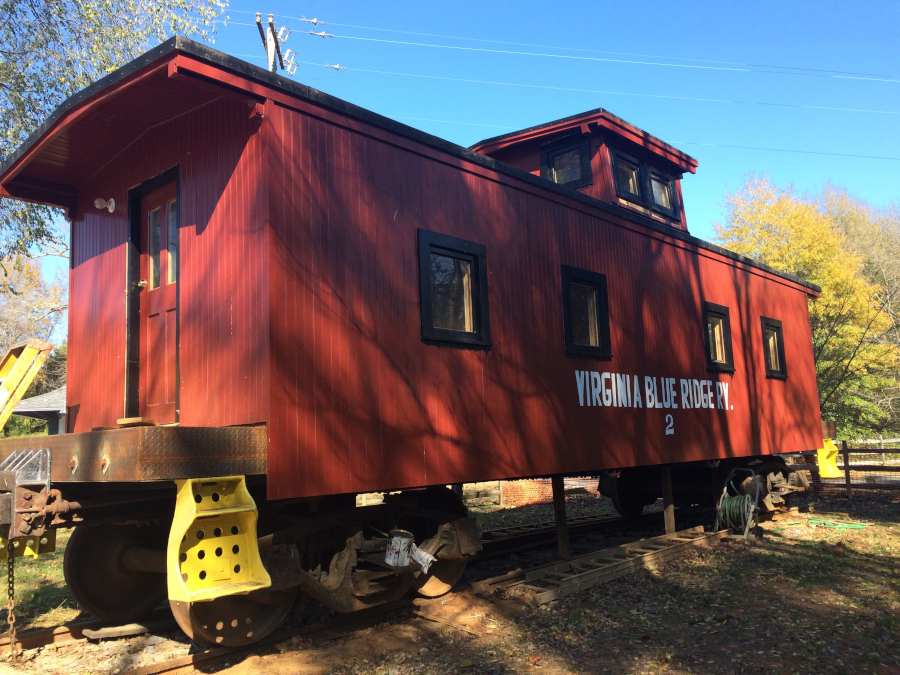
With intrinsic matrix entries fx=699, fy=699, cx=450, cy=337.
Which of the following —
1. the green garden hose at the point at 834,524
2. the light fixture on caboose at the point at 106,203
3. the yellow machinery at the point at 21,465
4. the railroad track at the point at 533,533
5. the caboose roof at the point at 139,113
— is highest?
the caboose roof at the point at 139,113

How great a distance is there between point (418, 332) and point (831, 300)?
23482 millimetres

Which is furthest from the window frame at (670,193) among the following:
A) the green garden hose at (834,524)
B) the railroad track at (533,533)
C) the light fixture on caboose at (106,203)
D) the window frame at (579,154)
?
the light fixture on caboose at (106,203)

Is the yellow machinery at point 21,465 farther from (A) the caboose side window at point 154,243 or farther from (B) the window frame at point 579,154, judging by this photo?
(B) the window frame at point 579,154

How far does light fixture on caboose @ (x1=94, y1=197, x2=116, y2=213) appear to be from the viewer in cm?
655

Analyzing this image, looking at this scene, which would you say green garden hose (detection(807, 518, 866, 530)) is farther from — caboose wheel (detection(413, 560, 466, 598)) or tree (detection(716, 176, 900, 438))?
tree (detection(716, 176, 900, 438))

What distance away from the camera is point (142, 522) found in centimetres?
567

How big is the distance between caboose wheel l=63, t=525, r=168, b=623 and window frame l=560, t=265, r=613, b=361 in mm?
4421

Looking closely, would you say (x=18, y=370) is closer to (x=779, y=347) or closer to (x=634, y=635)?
(x=634, y=635)

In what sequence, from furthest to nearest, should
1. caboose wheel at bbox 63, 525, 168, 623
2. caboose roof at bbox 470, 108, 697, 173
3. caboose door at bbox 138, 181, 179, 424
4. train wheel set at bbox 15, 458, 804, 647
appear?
1. caboose roof at bbox 470, 108, 697, 173
2. caboose door at bbox 138, 181, 179, 424
3. caboose wheel at bbox 63, 525, 168, 623
4. train wheel set at bbox 15, 458, 804, 647

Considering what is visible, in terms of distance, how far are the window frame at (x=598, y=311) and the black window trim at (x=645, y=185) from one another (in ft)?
12.6

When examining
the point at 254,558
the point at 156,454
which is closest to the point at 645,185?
the point at 254,558

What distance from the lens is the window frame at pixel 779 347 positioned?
38.3 ft

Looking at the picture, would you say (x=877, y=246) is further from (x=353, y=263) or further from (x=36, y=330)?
(x=36, y=330)

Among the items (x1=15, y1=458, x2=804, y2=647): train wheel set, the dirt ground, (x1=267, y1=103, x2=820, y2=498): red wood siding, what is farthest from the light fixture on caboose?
the dirt ground
